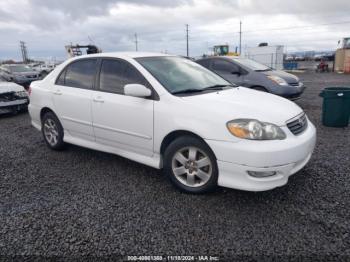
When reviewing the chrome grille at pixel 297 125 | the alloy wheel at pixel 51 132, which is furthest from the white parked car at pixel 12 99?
the chrome grille at pixel 297 125

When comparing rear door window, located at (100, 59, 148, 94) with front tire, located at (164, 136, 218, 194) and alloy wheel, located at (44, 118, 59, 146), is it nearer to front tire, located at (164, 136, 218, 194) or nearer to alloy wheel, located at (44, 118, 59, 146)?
front tire, located at (164, 136, 218, 194)

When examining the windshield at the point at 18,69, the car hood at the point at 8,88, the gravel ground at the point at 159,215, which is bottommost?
the gravel ground at the point at 159,215

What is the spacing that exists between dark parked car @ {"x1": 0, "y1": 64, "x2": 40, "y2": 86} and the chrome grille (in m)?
15.4

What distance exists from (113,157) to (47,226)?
6.32 feet

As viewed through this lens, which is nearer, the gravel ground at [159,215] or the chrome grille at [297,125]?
the gravel ground at [159,215]

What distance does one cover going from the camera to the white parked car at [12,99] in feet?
28.0

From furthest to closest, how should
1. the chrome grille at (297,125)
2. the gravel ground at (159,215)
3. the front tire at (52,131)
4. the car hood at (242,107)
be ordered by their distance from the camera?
the front tire at (52,131) < the chrome grille at (297,125) < the car hood at (242,107) < the gravel ground at (159,215)

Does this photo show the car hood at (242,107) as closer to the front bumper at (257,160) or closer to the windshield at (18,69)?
the front bumper at (257,160)

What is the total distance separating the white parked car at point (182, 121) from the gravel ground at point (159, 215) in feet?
1.03

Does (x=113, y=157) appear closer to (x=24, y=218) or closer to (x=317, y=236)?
(x=24, y=218)

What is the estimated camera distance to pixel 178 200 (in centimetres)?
329

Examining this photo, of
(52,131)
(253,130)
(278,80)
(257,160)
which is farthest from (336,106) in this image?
(52,131)

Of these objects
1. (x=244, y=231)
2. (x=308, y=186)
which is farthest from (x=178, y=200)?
(x=308, y=186)

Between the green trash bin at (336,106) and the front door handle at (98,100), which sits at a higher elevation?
the front door handle at (98,100)
